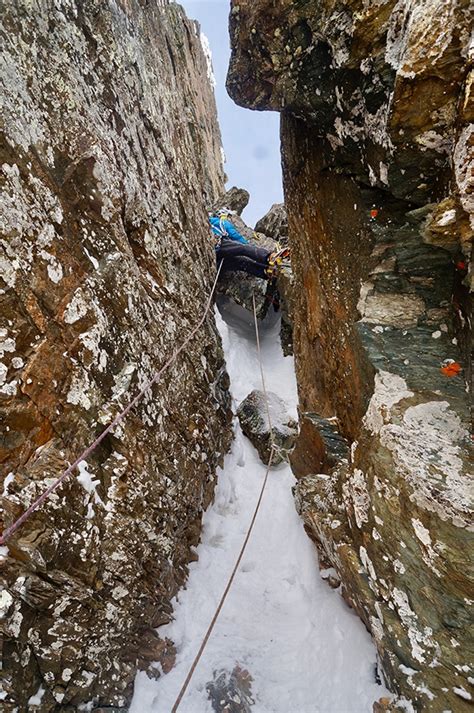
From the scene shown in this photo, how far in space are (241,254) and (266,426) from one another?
4.73 meters

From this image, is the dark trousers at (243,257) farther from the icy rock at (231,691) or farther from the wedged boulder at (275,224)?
the icy rock at (231,691)

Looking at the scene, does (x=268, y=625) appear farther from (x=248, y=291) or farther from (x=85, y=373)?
(x=248, y=291)

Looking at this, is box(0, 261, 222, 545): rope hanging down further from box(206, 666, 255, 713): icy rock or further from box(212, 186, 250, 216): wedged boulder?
box(212, 186, 250, 216): wedged boulder

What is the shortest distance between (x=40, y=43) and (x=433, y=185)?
4.01 meters

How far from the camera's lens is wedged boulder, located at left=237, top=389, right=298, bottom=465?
756 centimetres

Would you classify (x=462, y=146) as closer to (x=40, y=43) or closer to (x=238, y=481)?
(x=40, y=43)

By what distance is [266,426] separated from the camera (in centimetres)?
786

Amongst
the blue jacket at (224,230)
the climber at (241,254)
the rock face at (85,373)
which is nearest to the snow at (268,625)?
the rock face at (85,373)

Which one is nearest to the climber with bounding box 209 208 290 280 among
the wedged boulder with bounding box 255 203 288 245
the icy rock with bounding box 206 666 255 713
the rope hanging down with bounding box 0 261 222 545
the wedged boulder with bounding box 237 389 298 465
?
the wedged boulder with bounding box 255 203 288 245

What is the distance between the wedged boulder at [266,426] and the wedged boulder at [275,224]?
21.2ft

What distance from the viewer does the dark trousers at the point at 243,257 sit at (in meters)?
10.0

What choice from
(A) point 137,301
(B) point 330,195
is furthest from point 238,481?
(B) point 330,195

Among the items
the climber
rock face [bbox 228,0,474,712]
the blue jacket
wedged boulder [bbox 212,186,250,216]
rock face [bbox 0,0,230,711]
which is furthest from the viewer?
wedged boulder [bbox 212,186,250,216]

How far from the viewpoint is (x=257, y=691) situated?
4.15 metres
